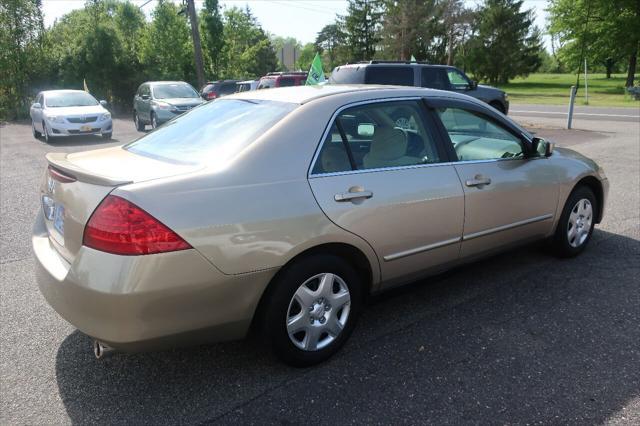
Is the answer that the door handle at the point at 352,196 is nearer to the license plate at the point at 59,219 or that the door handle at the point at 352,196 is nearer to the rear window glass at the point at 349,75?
the license plate at the point at 59,219

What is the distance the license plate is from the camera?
276 centimetres

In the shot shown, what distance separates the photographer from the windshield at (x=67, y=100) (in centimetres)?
1521

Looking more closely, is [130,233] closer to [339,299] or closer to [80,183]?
[80,183]

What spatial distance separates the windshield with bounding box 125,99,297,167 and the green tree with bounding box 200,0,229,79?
32.1m

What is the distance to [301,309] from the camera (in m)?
2.87

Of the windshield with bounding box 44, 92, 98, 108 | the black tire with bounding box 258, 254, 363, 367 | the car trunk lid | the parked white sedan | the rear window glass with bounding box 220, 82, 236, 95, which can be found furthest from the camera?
the rear window glass with bounding box 220, 82, 236, 95

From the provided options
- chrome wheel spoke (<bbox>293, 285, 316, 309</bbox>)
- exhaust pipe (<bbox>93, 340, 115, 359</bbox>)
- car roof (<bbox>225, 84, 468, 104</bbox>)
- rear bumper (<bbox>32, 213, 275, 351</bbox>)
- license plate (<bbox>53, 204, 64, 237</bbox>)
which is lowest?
exhaust pipe (<bbox>93, 340, 115, 359</bbox>)

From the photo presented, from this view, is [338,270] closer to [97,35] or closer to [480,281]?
[480,281]

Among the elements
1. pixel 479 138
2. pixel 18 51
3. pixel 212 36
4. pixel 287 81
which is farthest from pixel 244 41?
pixel 479 138

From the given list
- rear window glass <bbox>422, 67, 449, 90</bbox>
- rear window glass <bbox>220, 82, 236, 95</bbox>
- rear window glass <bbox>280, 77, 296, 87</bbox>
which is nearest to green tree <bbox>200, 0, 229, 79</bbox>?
rear window glass <bbox>220, 82, 236, 95</bbox>

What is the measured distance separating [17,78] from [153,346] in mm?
28105

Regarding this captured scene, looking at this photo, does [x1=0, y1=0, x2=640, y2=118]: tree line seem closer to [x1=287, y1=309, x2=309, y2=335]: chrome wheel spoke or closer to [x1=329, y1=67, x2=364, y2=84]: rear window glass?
[x1=329, y1=67, x2=364, y2=84]: rear window glass

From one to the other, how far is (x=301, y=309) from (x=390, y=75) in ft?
35.0

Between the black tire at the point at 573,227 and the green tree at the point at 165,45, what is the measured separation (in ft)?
91.3
